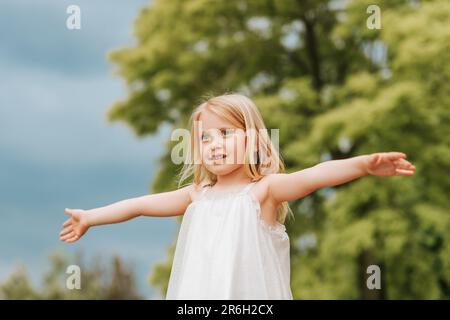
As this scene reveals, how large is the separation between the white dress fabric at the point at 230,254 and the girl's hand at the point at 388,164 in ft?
1.54

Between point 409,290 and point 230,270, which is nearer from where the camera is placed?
point 230,270

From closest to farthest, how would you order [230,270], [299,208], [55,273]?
[230,270] → [299,208] → [55,273]

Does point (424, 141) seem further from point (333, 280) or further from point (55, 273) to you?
point (55, 273)

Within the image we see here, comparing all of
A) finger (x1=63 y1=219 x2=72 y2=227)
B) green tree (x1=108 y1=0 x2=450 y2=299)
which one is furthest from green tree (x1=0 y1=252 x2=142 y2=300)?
finger (x1=63 y1=219 x2=72 y2=227)

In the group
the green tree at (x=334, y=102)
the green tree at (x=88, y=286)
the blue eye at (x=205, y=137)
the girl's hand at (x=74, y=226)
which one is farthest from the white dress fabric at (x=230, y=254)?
the green tree at (x=88, y=286)

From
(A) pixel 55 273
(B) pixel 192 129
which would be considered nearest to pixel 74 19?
(B) pixel 192 129

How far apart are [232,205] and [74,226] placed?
723 millimetres

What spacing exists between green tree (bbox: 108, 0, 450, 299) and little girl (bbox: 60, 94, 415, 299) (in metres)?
7.79

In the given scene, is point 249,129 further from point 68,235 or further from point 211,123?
point 68,235

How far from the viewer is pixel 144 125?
13.9m

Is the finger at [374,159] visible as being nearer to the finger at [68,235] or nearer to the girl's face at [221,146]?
the girl's face at [221,146]

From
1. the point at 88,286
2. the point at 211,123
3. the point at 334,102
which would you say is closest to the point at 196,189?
the point at 211,123

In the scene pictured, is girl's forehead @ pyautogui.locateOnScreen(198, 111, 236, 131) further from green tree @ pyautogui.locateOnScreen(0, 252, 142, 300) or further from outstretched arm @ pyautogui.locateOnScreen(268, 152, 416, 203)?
green tree @ pyautogui.locateOnScreen(0, 252, 142, 300)

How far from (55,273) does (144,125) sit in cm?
951
